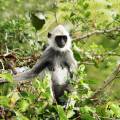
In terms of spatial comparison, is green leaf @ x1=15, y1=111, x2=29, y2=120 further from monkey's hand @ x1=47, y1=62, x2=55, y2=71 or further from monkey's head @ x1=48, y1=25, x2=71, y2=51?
monkey's head @ x1=48, y1=25, x2=71, y2=51

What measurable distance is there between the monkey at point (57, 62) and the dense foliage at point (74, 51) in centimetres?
11

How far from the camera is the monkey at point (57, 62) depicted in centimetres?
550

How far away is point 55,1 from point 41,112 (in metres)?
3.69

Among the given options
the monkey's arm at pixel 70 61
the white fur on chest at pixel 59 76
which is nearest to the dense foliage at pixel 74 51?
the monkey's arm at pixel 70 61

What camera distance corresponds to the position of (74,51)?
5.94 metres

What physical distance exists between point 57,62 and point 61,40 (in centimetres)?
27

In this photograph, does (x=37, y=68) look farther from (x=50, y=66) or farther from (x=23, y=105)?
(x=23, y=105)

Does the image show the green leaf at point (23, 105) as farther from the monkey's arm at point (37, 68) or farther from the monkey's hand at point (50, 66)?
the monkey's hand at point (50, 66)

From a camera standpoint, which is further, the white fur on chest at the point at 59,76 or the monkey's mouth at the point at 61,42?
the monkey's mouth at the point at 61,42

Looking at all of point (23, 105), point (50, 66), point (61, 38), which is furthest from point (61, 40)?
point (23, 105)

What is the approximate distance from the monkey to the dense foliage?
114 millimetres

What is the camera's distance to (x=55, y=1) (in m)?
7.07

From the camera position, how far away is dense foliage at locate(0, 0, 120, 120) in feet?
11.5

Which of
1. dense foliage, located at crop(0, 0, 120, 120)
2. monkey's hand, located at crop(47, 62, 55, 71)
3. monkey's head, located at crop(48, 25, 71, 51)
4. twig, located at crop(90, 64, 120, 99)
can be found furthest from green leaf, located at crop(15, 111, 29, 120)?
monkey's head, located at crop(48, 25, 71, 51)
